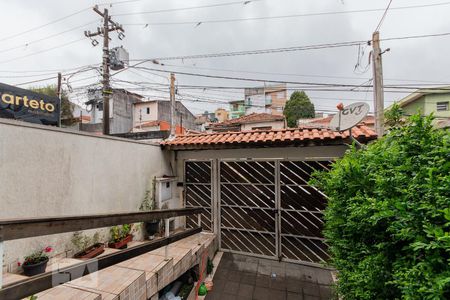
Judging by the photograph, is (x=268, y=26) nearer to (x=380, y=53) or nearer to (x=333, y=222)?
(x=380, y=53)

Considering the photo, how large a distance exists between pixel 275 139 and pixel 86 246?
4420 millimetres

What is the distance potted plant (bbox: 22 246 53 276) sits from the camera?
2875 millimetres

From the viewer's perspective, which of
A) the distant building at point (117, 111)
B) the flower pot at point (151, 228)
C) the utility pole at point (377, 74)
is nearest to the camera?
the utility pole at point (377, 74)

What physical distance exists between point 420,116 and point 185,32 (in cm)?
734

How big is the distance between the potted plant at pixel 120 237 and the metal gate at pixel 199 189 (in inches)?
73.6

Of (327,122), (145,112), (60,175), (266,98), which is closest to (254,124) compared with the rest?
(327,122)

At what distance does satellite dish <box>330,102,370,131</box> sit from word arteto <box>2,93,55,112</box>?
251 inches

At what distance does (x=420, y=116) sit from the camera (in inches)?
60.2

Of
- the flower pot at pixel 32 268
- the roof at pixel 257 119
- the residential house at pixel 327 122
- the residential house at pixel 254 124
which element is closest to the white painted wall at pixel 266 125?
the residential house at pixel 254 124

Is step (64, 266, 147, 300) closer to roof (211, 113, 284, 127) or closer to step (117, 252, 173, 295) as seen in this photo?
step (117, 252, 173, 295)

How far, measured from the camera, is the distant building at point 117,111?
740 inches

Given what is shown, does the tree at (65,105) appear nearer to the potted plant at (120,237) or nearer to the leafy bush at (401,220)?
the potted plant at (120,237)

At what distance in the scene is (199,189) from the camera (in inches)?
239

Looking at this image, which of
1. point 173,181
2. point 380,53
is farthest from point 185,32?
point 380,53
